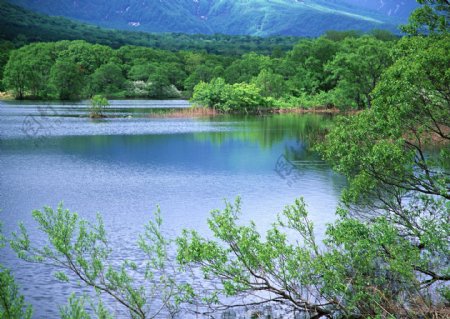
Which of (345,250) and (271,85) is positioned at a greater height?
(271,85)

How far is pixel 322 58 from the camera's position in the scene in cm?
10006

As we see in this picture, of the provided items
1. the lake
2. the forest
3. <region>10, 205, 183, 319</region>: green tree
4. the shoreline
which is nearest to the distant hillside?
the forest

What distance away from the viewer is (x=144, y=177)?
100 feet

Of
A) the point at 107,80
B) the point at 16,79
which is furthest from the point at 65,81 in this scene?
the point at 107,80

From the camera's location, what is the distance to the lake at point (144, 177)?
821 inches

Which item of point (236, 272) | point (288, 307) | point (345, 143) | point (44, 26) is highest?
point (44, 26)

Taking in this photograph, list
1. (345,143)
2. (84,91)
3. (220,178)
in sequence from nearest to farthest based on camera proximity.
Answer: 1. (345,143)
2. (220,178)
3. (84,91)

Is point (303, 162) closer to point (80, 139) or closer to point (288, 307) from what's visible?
point (80, 139)

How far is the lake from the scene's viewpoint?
20844 millimetres

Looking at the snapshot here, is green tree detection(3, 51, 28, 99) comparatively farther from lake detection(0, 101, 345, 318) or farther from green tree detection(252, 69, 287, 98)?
lake detection(0, 101, 345, 318)

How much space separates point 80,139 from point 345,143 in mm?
33191

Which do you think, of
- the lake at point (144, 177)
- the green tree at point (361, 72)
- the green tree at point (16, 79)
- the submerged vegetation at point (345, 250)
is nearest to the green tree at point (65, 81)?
the green tree at point (16, 79)

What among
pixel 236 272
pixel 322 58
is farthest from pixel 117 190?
pixel 322 58

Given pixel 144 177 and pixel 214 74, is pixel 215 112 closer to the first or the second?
pixel 214 74
